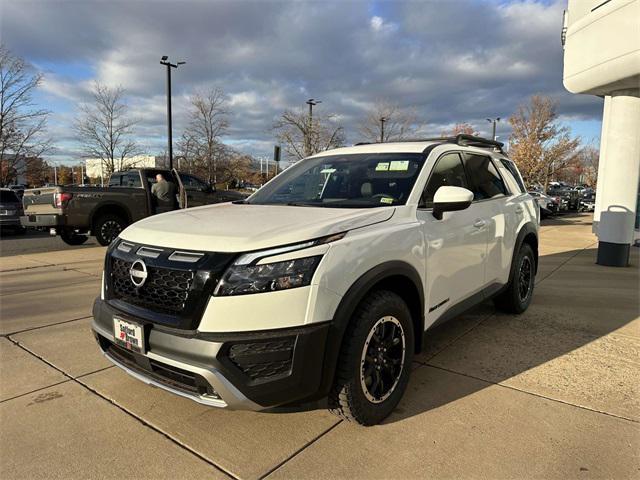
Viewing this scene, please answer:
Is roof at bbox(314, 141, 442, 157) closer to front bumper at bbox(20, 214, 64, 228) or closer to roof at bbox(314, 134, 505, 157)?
roof at bbox(314, 134, 505, 157)

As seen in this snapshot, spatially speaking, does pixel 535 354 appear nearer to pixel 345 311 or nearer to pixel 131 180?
pixel 345 311

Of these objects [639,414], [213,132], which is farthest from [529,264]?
[213,132]

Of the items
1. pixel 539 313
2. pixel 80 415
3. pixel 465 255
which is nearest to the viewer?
pixel 80 415

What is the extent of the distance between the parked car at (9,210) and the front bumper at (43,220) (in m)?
4.49

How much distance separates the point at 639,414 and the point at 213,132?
83.8 ft

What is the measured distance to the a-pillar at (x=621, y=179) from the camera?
8250 millimetres

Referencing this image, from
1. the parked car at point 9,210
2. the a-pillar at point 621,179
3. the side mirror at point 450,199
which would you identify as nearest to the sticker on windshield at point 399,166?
the side mirror at point 450,199

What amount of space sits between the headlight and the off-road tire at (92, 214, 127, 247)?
353 inches

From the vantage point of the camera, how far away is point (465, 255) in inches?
145

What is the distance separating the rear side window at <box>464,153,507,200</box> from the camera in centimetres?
414

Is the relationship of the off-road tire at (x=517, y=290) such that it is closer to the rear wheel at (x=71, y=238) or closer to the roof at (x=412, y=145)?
the roof at (x=412, y=145)

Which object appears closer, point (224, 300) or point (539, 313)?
point (224, 300)

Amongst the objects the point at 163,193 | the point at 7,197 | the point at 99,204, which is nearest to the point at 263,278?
the point at 99,204

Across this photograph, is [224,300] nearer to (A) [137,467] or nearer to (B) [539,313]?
(A) [137,467]
